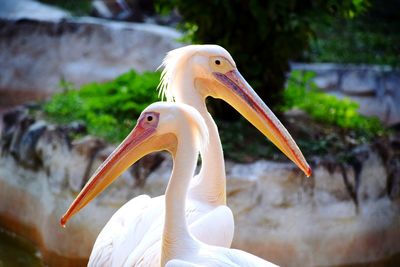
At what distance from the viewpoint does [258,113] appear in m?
4.41

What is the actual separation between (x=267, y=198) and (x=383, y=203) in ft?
3.27

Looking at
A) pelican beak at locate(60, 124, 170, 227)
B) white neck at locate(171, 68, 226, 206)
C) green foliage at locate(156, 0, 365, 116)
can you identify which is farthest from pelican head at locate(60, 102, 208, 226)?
green foliage at locate(156, 0, 365, 116)

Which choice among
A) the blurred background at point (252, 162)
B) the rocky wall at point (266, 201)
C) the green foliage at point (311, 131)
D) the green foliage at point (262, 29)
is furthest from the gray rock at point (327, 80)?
the rocky wall at point (266, 201)

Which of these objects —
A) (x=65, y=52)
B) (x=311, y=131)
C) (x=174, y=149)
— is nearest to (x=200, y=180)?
(x=174, y=149)

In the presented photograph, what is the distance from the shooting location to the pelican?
4.11 meters

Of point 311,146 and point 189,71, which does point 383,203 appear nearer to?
point 311,146

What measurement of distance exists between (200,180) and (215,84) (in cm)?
58

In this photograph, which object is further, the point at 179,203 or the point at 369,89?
the point at 369,89

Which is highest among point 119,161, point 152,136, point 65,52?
point 152,136

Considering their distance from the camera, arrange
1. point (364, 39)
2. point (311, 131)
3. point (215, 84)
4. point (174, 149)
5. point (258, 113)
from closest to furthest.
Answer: point (174, 149)
point (258, 113)
point (215, 84)
point (311, 131)
point (364, 39)

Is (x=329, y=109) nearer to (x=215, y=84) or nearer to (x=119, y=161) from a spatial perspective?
(x=215, y=84)

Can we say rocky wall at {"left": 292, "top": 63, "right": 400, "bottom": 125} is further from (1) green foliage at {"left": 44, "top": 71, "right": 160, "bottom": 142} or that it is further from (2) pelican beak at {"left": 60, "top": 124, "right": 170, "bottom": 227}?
(2) pelican beak at {"left": 60, "top": 124, "right": 170, "bottom": 227}

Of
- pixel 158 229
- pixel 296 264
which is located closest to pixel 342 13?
pixel 296 264

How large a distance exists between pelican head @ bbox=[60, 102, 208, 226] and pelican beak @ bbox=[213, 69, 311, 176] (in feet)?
2.39
